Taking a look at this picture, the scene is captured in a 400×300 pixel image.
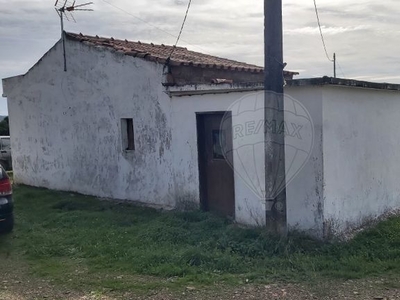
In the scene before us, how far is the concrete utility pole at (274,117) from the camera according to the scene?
6.16m

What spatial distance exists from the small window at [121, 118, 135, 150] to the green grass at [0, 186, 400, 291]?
214cm

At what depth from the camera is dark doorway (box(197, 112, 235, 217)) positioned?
8031mm

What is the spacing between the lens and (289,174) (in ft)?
22.4

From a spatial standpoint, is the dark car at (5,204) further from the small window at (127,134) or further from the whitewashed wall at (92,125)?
the small window at (127,134)

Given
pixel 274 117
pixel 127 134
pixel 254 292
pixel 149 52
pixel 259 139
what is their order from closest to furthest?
1. pixel 254 292
2. pixel 274 117
3. pixel 259 139
4. pixel 127 134
5. pixel 149 52

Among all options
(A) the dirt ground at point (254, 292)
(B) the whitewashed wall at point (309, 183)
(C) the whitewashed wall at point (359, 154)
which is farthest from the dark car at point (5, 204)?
(C) the whitewashed wall at point (359, 154)

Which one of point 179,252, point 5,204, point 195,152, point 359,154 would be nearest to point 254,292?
point 179,252

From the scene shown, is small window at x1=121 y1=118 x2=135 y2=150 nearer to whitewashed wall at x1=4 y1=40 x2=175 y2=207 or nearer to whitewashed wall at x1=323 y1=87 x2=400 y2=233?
whitewashed wall at x1=4 y1=40 x2=175 y2=207

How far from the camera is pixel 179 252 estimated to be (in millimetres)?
5914

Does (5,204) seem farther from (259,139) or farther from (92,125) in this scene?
(259,139)

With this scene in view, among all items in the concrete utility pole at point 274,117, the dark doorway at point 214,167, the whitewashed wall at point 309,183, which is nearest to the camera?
the concrete utility pole at point 274,117

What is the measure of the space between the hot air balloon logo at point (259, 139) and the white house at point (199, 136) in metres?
0.02

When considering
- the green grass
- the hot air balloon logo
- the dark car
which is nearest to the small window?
the green grass

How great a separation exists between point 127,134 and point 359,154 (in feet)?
17.0
